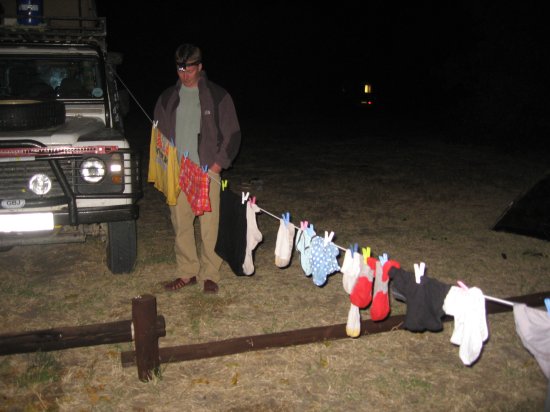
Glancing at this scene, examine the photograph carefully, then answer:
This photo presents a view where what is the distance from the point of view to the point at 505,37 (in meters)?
18.0

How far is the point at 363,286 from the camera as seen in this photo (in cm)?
270

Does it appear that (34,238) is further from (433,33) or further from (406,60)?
(406,60)

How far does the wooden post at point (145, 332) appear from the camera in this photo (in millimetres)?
3008

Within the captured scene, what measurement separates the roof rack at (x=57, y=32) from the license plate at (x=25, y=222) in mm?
2334

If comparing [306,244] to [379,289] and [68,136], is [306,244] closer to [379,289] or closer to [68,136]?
[379,289]

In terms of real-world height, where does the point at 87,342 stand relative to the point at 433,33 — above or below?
below

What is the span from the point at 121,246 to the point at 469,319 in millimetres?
3657

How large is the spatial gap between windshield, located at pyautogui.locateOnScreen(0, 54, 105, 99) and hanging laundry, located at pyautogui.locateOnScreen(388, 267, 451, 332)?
4.20 meters

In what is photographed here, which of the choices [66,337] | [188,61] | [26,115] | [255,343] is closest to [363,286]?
[255,343]

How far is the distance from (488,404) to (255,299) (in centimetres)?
222

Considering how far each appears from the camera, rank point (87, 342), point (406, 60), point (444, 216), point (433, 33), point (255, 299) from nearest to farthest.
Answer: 1. point (87, 342)
2. point (255, 299)
3. point (444, 216)
4. point (433, 33)
5. point (406, 60)

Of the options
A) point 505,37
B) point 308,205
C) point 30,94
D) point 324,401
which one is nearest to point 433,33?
point 505,37

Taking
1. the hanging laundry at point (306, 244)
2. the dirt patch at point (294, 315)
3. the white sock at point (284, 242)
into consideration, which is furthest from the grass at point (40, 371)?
the hanging laundry at point (306, 244)

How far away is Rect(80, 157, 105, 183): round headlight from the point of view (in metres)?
4.44
